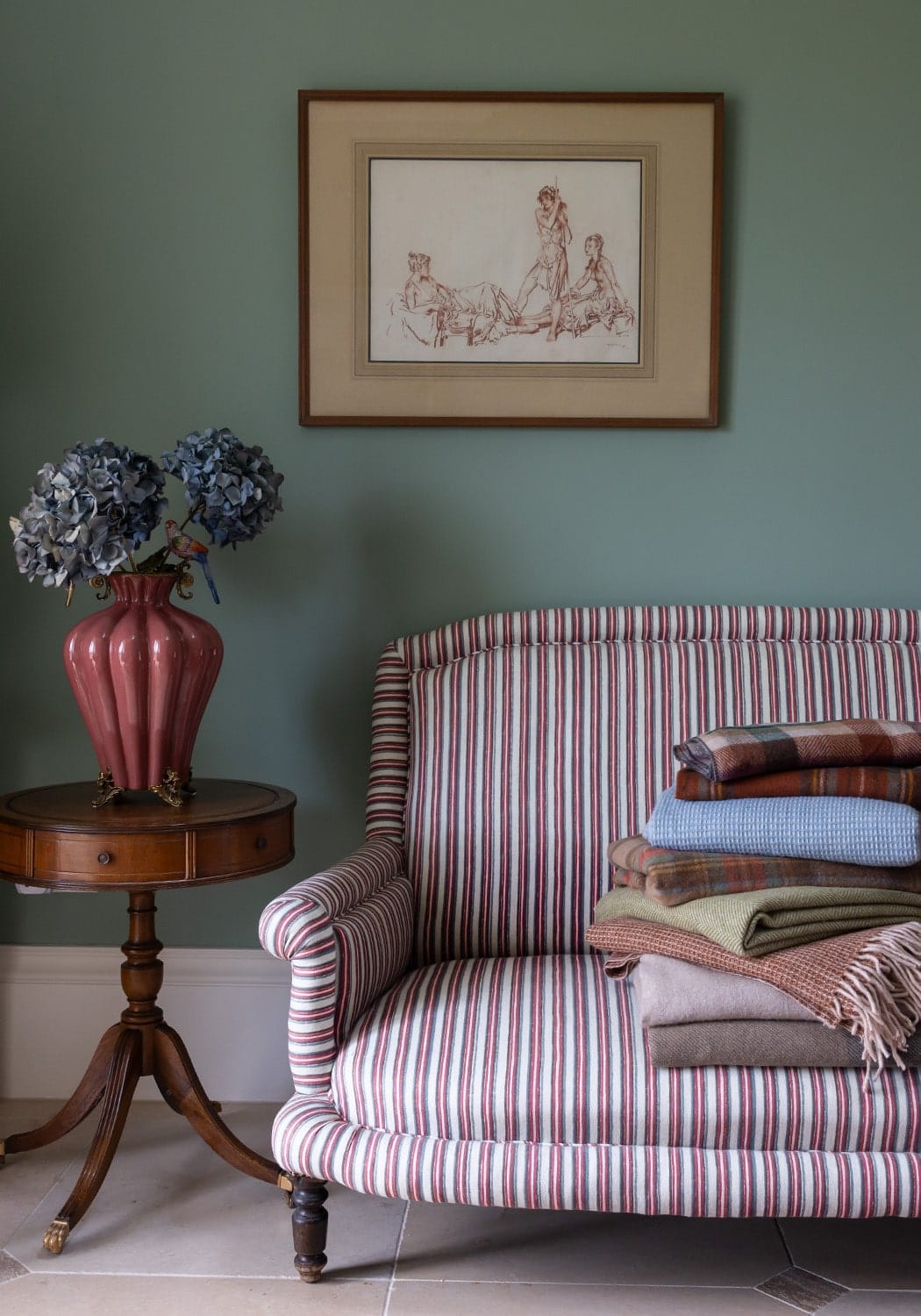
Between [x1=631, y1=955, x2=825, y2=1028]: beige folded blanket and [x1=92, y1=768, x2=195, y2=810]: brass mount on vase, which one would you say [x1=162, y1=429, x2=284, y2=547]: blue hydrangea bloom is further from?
[x1=631, y1=955, x2=825, y2=1028]: beige folded blanket

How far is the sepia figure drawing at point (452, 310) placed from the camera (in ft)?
7.90

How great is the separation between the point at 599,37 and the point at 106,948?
2.09 meters

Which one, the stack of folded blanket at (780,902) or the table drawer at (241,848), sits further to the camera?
the table drawer at (241,848)

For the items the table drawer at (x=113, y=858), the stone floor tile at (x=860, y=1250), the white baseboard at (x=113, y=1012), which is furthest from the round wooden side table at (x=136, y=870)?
the stone floor tile at (x=860, y=1250)

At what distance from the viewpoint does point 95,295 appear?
246 centimetres

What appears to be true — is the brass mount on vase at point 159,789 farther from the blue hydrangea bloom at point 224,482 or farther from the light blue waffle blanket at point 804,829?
the light blue waffle blanket at point 804,829

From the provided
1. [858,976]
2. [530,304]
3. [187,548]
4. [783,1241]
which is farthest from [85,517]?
[783,1241]

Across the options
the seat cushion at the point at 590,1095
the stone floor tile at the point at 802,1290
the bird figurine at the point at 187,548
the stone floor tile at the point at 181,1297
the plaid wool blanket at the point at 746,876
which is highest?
the bird figurine at the point at 187,548

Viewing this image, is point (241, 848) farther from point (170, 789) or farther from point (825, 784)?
point (825, 784)

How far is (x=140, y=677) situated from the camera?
6.59 feet

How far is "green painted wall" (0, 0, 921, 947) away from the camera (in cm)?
239

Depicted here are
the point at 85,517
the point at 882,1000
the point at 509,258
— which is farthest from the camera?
the point at 509,258

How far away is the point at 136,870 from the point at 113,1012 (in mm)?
746

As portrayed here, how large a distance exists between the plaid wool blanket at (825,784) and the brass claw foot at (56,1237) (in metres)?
1.18
